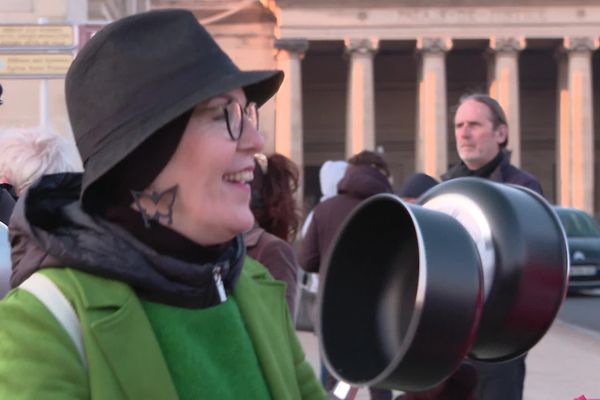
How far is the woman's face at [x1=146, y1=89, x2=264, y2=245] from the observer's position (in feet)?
5.73

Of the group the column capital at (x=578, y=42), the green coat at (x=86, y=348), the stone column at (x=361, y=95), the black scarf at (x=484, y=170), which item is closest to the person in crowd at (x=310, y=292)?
the black scarf at (x=484, y=170)

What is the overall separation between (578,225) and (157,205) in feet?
59.8

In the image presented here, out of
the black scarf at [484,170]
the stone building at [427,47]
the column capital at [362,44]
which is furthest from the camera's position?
the column capital at [362,44]

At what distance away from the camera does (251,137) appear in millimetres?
1810

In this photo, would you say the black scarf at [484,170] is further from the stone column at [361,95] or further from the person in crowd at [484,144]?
the stone column at [361,95]

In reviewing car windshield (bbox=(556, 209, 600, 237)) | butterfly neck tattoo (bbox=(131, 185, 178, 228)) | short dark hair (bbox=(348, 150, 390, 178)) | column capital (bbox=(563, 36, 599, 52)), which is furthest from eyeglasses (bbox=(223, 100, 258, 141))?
column capital (bbox=(563, 36, 599, 52))

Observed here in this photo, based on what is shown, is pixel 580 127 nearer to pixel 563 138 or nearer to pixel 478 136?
pixel 563 138

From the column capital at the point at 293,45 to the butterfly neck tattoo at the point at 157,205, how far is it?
39.5 metres

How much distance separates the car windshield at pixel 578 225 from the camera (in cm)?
1884

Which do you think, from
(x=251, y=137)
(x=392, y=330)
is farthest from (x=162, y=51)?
(x=392, y=330)

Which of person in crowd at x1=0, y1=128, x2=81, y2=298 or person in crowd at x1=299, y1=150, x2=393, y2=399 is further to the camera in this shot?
person in crowd at x1=299, y1=150, x2=393, y2=399

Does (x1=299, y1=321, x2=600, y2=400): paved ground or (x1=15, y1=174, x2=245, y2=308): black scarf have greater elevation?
(x1=15, y1=174, x2=245, y2=308): black scarf

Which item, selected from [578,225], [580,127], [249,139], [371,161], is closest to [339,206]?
[371,161]

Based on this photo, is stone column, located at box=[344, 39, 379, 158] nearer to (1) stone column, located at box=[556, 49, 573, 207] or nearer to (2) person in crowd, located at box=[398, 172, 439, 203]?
(1) stone column, located at box=[556, 49, 573, 207]
